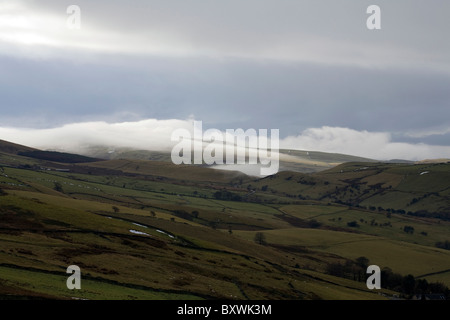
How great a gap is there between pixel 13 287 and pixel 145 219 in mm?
126853

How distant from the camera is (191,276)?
11625 centimetres

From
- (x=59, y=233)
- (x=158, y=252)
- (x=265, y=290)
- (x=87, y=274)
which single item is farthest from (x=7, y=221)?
(x=265, y=290)

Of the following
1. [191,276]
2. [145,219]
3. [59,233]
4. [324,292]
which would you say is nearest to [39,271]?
[191,276]

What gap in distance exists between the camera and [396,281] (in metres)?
178

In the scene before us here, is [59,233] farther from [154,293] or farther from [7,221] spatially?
[154,293]

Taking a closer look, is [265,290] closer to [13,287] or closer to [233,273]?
[233,273]

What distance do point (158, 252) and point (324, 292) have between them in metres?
43.1

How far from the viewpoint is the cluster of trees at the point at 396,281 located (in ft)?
558

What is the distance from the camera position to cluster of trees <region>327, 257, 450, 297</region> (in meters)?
170

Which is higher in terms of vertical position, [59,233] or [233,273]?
[59,233]

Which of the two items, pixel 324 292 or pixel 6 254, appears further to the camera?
pixel 324 292
